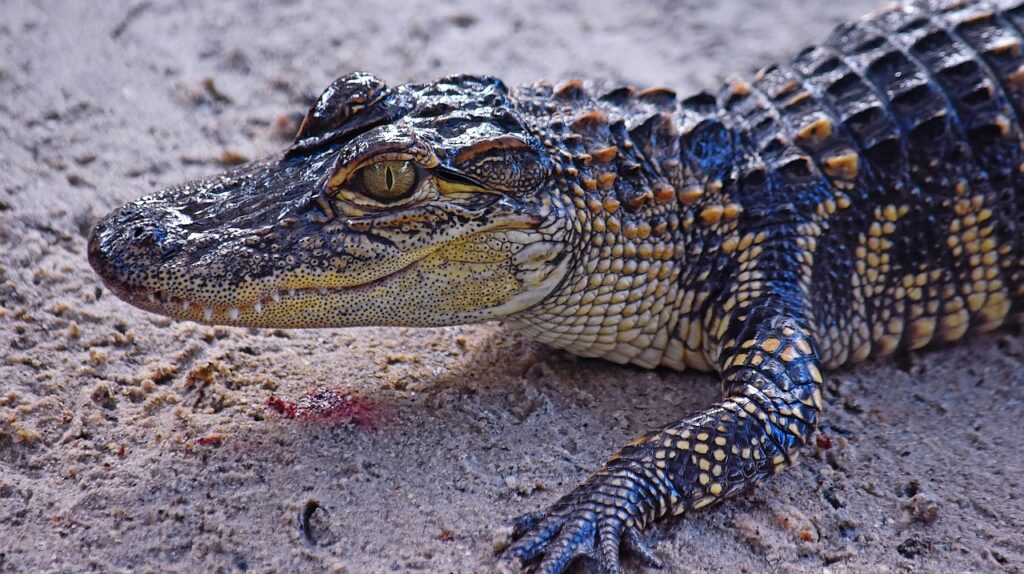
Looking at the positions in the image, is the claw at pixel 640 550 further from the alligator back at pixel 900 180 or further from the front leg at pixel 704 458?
the alligator back at pixel 900 180

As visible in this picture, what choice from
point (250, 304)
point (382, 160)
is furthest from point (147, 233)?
point (382, 160)

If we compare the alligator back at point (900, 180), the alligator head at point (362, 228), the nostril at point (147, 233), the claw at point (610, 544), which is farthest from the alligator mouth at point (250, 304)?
the alligator back at point (900, 180)

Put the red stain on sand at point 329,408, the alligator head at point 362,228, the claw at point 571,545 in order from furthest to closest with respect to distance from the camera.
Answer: the red stain on sand at point 329,408 → the alligator head at point 362,228 → the claw at point 571,545

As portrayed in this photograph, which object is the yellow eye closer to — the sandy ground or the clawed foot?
the sandy ground

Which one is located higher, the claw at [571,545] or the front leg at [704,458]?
the front leg at [704,458]

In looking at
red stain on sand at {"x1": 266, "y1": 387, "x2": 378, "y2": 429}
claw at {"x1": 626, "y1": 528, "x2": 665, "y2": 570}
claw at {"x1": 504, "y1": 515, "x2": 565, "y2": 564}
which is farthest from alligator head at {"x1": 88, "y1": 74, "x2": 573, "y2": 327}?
claw at {"x1": 626, "y1": 528, "x2": 665, "y2": 570}

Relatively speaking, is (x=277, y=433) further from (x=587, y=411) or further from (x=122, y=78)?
(x=122, y=78)

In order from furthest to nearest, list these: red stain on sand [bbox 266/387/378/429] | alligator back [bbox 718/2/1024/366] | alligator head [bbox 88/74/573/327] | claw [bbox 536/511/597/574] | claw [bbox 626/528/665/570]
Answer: alligator back [bbox 718/2/1024/366] < red stain on sand [bbox 266/387/378/429] < alligator head [bbox 88/74/573/327] < claw [bbox 626/528/665/570] < claw [bbox 536/511/597/574]

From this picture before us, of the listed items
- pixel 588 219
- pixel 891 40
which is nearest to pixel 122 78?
pixel 588 219

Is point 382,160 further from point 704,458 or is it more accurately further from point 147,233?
point 704,458
